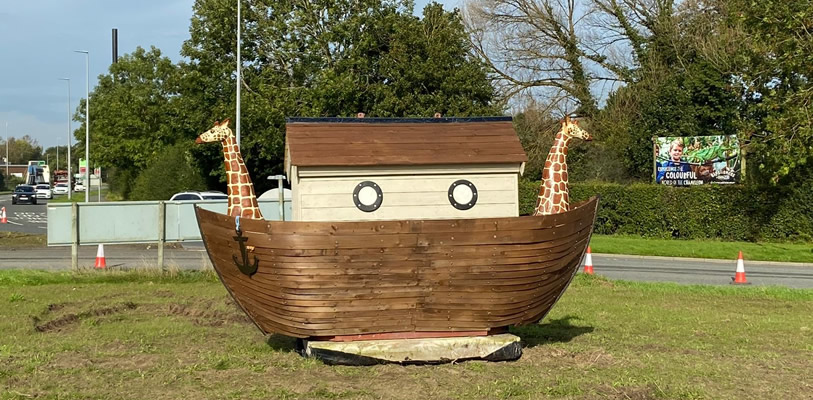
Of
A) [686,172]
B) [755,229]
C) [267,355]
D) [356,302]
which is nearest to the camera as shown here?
[356,302]

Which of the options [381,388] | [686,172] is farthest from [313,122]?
[686,172]

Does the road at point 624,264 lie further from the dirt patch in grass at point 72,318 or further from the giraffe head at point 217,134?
the giraffe head at point 217,134

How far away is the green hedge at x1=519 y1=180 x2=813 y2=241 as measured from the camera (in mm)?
25141

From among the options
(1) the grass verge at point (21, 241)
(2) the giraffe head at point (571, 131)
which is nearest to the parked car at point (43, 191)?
(1) the grass verge at point (21, 241)

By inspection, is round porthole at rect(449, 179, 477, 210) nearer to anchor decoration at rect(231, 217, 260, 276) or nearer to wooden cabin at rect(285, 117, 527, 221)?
wooden cabin at rect(285, 117, 527, 221)

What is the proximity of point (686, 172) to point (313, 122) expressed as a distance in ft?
77.9

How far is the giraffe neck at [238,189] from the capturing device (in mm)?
7602

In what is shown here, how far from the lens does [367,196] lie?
759 cm

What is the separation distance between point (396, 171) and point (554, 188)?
165 centimetres

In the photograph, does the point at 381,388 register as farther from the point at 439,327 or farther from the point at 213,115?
the point at 213,115

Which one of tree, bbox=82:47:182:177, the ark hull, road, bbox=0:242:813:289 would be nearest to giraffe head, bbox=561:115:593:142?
the ark hull

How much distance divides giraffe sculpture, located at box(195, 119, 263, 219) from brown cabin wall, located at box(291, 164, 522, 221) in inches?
16.7

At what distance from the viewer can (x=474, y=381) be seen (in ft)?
21.8

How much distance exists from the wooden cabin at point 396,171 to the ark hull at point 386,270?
66cm
